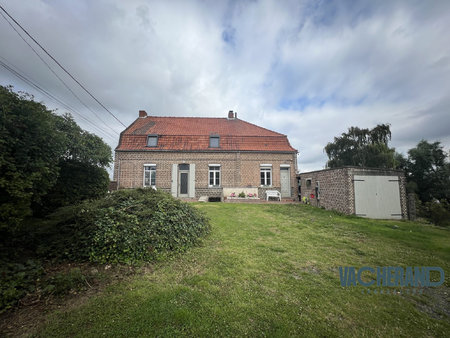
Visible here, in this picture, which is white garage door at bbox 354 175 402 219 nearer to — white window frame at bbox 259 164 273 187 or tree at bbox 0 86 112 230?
white window frame at bbox 259 164 273 187

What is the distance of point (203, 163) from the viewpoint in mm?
14984

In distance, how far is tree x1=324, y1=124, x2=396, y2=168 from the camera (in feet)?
68.2

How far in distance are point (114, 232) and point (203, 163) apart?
11.7 m

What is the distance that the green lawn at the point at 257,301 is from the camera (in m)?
1.98

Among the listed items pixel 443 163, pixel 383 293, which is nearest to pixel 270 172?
pixel 383 293

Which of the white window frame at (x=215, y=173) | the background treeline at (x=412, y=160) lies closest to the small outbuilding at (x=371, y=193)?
the background treeline at (x=412, y=160)

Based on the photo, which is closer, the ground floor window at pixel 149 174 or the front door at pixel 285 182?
the ground floor window at pixel 149 174

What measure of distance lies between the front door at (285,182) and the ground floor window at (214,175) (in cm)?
558

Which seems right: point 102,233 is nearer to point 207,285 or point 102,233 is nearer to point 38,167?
point 38,167

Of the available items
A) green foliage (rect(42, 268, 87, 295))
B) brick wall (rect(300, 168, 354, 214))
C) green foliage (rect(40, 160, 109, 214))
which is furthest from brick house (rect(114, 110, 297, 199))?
green foliage (rect(42, 268, 87, 295))

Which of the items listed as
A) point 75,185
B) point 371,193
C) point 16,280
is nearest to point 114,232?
point 16,280

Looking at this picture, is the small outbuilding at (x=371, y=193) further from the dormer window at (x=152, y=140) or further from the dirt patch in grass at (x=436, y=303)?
the dormer window at (x=152, y=140)

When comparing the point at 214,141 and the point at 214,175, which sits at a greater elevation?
the point at 214,141

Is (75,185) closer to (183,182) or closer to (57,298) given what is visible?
(57,298)
